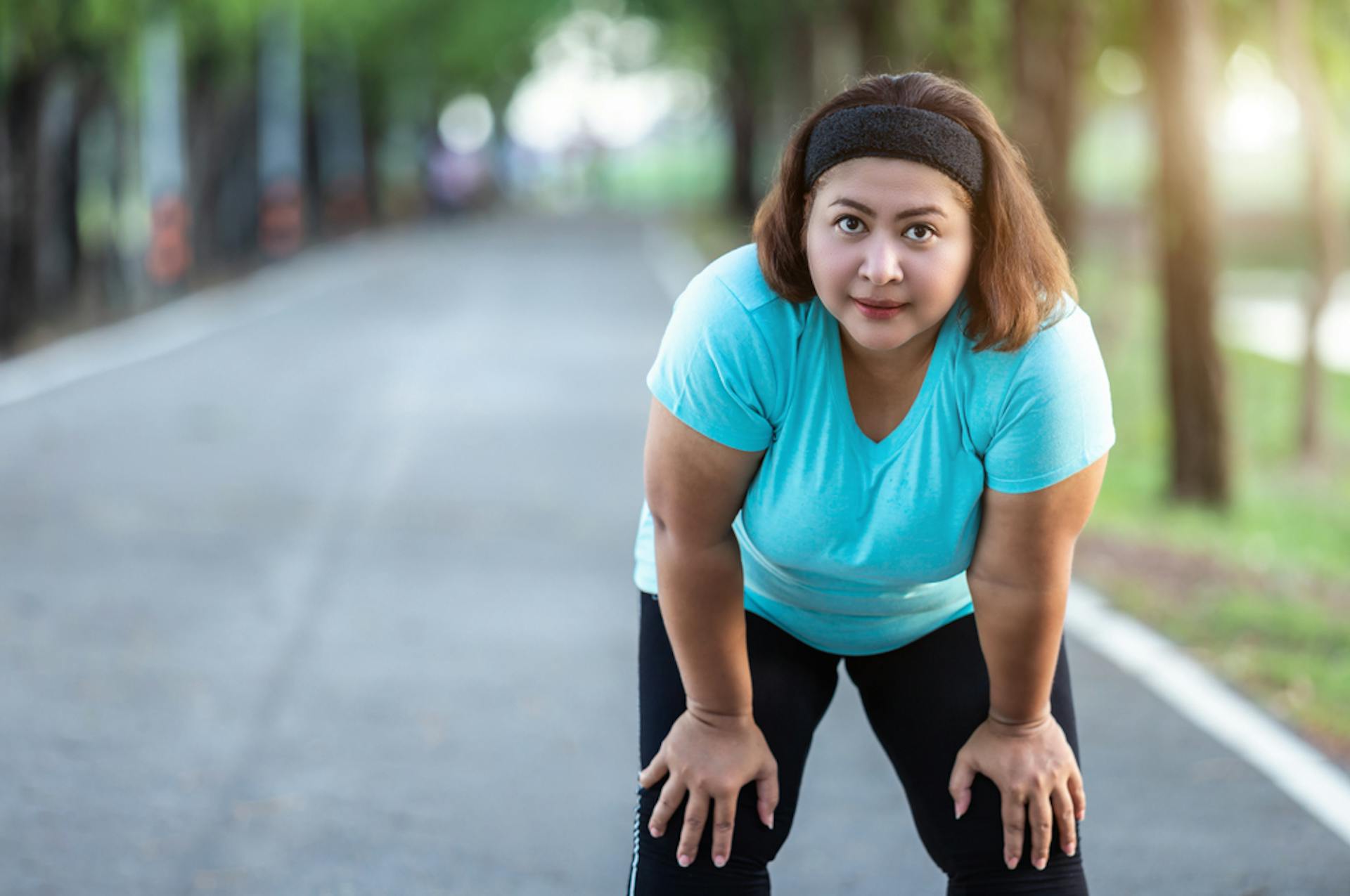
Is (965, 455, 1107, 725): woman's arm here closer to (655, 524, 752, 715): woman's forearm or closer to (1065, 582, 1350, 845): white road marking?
(655, 524, 752, 715): woman's forearm

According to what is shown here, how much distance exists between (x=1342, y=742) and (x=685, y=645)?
3150 mm

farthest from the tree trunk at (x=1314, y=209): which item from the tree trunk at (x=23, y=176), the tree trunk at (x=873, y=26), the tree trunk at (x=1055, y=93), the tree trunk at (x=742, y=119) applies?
the tree trunk at (x=742, y=119)

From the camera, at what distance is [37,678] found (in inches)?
230

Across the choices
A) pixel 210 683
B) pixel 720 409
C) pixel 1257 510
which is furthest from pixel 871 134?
pixel 1257 510

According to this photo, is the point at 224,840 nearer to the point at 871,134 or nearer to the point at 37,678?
the point at 37,678

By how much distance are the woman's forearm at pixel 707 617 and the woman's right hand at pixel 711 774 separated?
3 centimetres

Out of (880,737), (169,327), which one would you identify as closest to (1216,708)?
(880,737)

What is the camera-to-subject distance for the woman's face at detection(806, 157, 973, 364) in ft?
8.00

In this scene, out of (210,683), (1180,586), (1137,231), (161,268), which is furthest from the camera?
(1137,231)

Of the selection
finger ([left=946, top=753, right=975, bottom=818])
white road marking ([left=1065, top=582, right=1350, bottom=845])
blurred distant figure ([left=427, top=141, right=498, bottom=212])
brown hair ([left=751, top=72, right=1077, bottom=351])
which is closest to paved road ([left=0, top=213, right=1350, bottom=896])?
white road marking ([left=1065, top=582, right=1350, bottom=845])

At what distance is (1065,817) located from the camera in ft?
8.85

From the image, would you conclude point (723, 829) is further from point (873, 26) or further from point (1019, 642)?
point (873, 26)

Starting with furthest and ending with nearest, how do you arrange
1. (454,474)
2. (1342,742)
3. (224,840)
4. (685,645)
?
1. (454,474)
2. (1342,742)
3. (224,840)
4. (685,645)

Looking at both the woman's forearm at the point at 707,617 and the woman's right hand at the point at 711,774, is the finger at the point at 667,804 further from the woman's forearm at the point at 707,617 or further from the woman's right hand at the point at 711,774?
the woman's forearm at the point at 707,617
